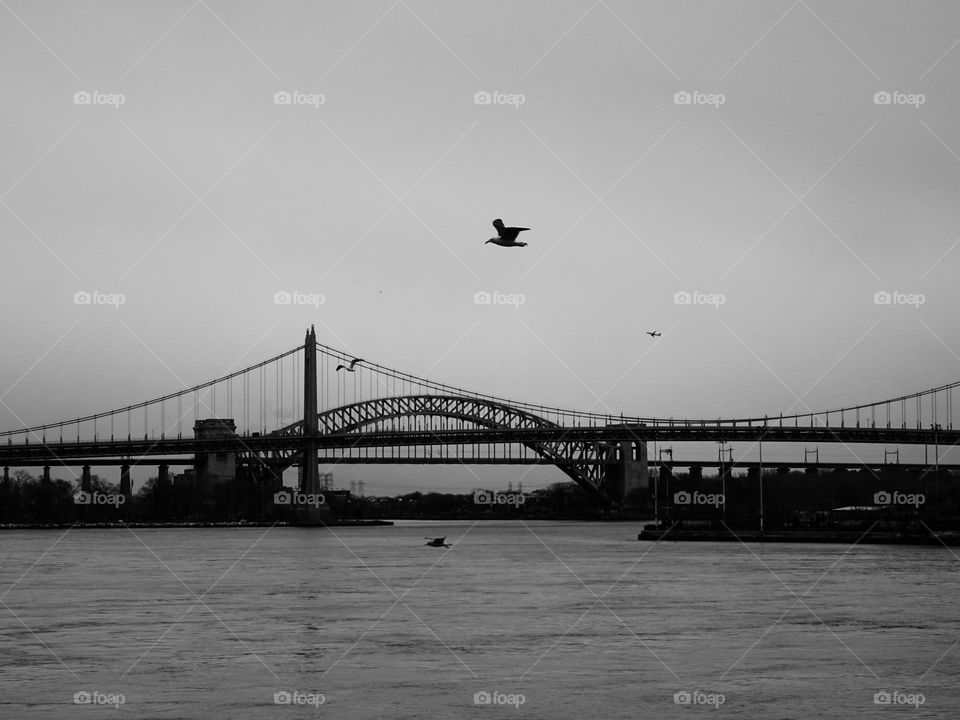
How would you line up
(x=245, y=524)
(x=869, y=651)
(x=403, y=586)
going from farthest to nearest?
(x=245, y=524) → (x=403, y=586) → (x=869, y=651)

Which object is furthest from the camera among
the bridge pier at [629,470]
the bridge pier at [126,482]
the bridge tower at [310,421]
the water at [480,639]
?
the bridge pier at [629,470]

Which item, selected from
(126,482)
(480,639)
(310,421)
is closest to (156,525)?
(126,482)

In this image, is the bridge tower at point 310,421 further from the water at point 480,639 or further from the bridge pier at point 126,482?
the water at point 480,639

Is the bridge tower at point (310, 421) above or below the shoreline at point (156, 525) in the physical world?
above

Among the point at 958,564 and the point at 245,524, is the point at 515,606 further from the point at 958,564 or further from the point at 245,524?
the point at 245,524

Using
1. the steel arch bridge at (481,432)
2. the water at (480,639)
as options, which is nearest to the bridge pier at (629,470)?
the steel arch bridge at (481,432)

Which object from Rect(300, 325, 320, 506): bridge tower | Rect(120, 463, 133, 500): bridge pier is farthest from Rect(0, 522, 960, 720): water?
Rect(120, 463, 133, 500): bridge pier

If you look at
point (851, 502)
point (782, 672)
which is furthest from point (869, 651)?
point (851, 502)

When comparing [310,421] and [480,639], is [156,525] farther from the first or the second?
[480,639]
